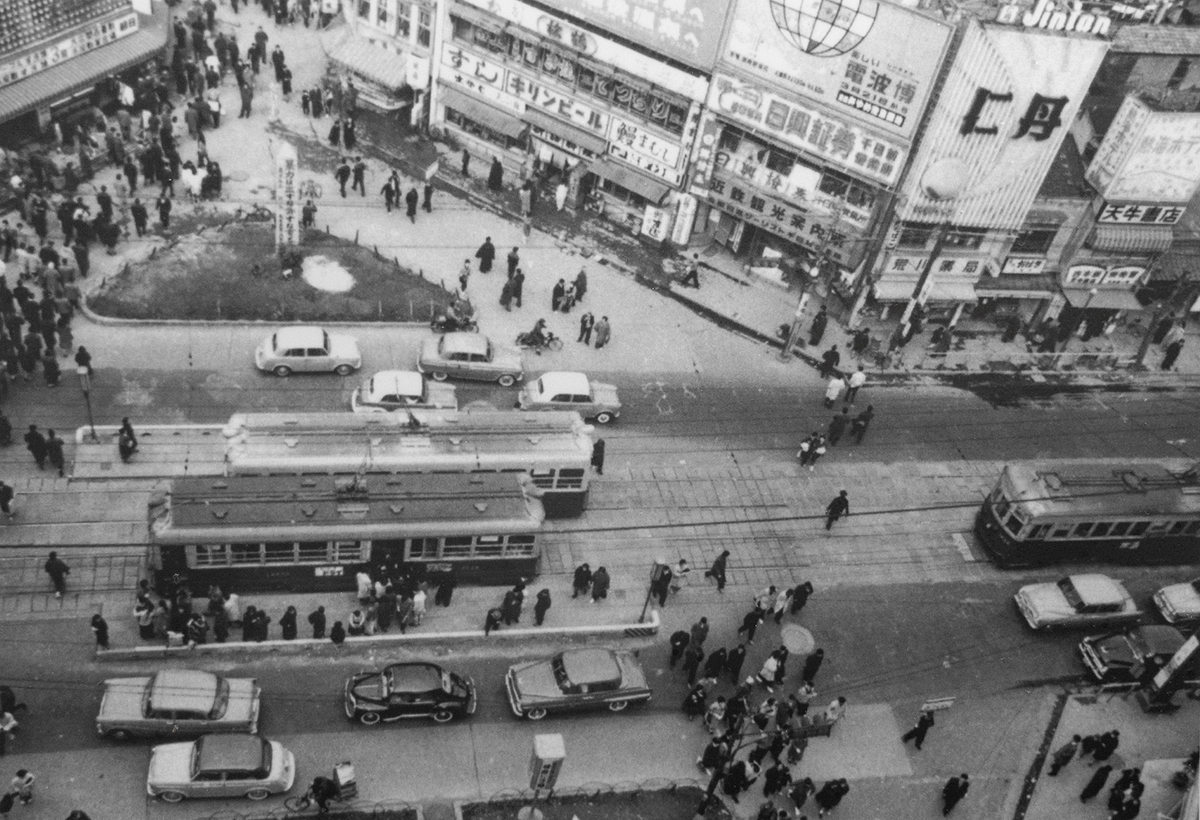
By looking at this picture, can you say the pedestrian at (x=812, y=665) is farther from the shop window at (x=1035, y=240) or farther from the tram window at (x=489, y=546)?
the shop window at (x=1035, y=240)

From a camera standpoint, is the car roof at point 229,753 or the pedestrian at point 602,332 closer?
the car roof at point 229,753

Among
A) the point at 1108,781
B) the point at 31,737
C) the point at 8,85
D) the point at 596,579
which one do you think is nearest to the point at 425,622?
the point at 596,579

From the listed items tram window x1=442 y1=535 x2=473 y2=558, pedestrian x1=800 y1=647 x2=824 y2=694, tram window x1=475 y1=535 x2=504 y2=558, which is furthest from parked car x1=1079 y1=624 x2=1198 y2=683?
tram window x1=442 y1=535 x2=473 y2=558

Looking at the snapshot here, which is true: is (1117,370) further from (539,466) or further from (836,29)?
(539,466)

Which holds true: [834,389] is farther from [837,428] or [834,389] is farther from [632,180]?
[632,180]

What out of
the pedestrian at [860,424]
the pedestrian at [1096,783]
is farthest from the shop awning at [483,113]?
the pedestrian at [1096,783]

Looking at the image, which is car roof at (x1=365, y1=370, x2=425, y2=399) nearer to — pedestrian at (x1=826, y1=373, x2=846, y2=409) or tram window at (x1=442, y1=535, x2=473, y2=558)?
tram window at (x1=442, y1=535, x2=473, y2=558)

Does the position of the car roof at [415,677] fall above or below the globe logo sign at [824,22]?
below
